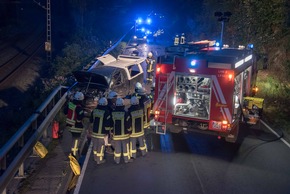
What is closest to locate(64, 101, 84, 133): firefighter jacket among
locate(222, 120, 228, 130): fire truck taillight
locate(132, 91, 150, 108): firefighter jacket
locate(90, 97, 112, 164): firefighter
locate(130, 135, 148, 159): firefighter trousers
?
locate(90, 97, 112, 164): firefighter

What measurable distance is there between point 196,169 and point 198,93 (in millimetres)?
2339

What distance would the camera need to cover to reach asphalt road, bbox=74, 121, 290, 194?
8148 mm

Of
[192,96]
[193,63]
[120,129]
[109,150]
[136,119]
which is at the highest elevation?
[193,63]

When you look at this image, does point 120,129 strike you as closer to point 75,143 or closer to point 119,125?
point 119,125

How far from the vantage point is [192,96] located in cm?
1079

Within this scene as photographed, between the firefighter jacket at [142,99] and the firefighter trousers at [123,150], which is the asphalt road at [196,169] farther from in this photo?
the firefighter jacket at [142,99]

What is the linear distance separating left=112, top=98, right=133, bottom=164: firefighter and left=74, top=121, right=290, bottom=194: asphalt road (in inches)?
13.8

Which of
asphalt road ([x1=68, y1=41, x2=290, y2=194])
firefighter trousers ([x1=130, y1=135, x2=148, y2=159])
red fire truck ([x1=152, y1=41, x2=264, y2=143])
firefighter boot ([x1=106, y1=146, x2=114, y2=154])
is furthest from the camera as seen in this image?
red fire truck ([x1=152, y1=41, x2=264, y2=143])

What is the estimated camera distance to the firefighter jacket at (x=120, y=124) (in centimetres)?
893

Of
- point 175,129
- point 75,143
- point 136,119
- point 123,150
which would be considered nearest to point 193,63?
point 175,129

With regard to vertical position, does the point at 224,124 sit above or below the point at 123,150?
above

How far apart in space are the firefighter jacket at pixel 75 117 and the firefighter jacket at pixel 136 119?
1188mm

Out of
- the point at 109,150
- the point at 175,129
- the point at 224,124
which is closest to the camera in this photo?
the point at 109,150

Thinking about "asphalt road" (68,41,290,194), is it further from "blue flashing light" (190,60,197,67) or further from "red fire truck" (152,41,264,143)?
"blue flashing light" (190,60,197,67)
